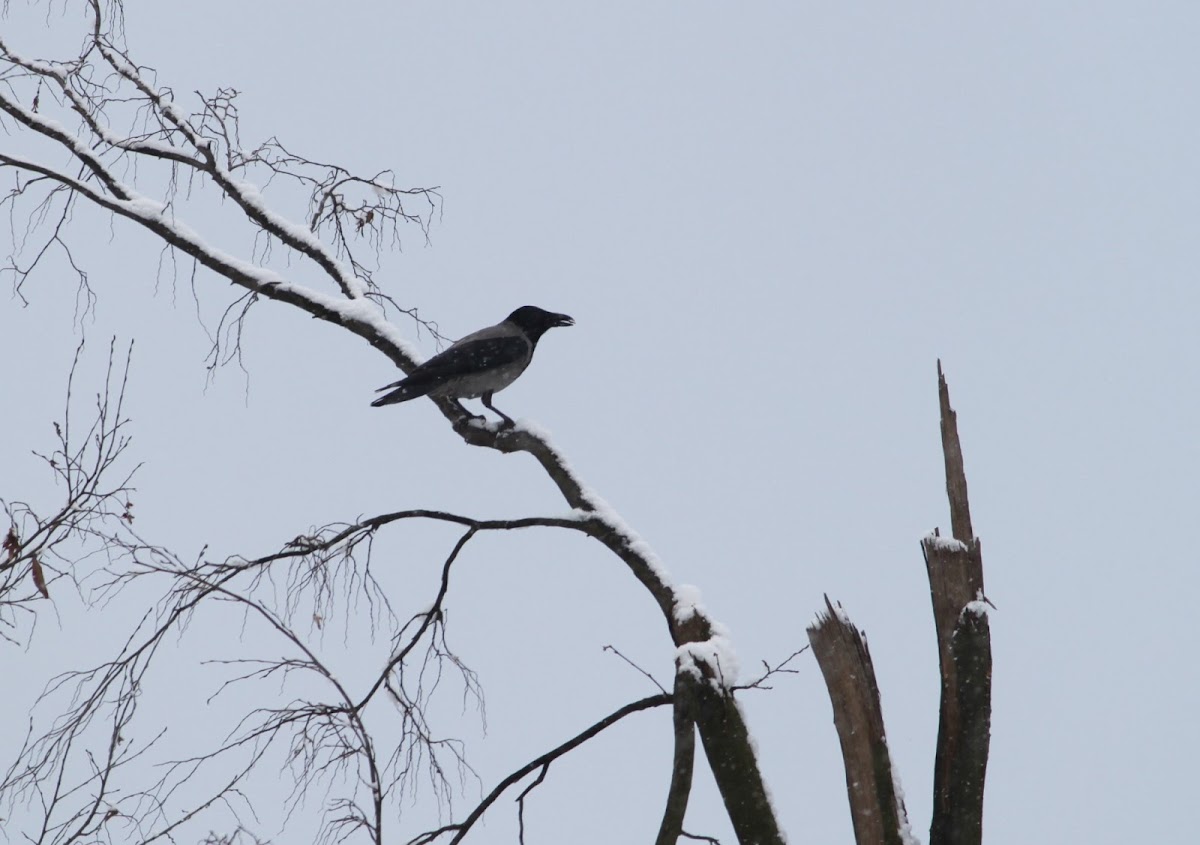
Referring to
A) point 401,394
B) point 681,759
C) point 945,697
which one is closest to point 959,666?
point 945,697

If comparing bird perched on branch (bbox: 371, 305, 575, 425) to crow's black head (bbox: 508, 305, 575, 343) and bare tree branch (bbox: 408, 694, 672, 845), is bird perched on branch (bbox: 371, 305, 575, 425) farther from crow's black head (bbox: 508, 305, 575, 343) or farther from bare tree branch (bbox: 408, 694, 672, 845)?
bare tree branch (bbox: 408, 694, 672, 845)

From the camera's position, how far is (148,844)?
12.8 feet

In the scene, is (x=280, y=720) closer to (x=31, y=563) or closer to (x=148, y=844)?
(x=148, y=844)

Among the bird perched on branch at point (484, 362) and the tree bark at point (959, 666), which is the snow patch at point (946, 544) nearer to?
the tree bark at point (959, 666)

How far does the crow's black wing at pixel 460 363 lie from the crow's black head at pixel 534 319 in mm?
316

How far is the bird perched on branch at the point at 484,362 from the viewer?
21.3 feet

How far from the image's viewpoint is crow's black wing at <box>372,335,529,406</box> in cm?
640

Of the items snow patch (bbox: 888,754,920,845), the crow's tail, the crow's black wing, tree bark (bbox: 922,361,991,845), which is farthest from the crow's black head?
snow patch (bbox: 888,754,920,845)

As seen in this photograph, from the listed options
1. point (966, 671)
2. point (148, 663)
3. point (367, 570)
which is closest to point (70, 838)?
point (148, 663)

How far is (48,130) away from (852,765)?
550 cm

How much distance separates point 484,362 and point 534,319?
1.02 meters

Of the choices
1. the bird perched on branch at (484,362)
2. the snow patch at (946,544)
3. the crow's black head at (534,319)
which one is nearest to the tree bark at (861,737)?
the snow patch at (946,544)

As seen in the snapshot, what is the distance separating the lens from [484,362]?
737 cm

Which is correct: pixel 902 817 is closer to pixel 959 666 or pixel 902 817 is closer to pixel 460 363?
pixel 959 666
